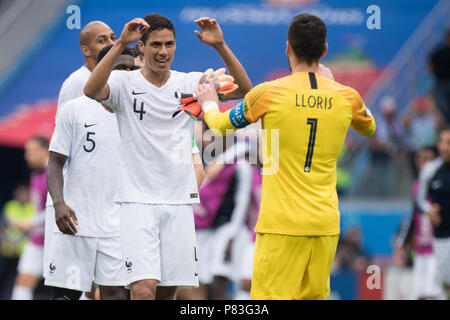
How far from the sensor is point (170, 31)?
19.6 ft

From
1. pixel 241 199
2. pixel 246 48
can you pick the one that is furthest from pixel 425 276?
pixel 246 48

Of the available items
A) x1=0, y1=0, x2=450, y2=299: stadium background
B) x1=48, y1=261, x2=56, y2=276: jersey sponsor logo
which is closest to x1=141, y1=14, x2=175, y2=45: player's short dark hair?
x1=48, y1=261, x2=56, y2=276: jersey sponsor logo

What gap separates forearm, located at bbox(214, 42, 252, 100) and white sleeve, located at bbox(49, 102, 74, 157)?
1712 mm

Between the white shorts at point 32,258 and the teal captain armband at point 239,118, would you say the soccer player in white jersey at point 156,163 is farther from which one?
the white shorts at point 32,258

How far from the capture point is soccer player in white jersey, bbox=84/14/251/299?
19.3ft

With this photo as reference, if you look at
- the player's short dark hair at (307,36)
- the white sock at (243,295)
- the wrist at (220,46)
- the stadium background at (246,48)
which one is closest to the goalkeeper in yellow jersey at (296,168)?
the player's short dark hair at (307,36)

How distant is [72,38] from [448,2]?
332 inches

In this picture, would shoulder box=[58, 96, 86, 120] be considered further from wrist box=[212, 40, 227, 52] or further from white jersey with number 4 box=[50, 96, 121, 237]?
wrist box=[212, 40, 227, 52]

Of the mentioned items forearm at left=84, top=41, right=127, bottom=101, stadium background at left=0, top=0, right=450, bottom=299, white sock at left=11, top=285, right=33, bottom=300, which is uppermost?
stadium background at left=0, top=0, right=450, bottom=299

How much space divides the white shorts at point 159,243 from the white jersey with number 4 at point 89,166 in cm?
125

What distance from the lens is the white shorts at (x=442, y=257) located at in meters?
11.5

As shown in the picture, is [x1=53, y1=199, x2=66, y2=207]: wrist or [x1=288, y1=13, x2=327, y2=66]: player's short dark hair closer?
[x1=288, y1=13, x2=327, y2=66]: player's short dark hair
